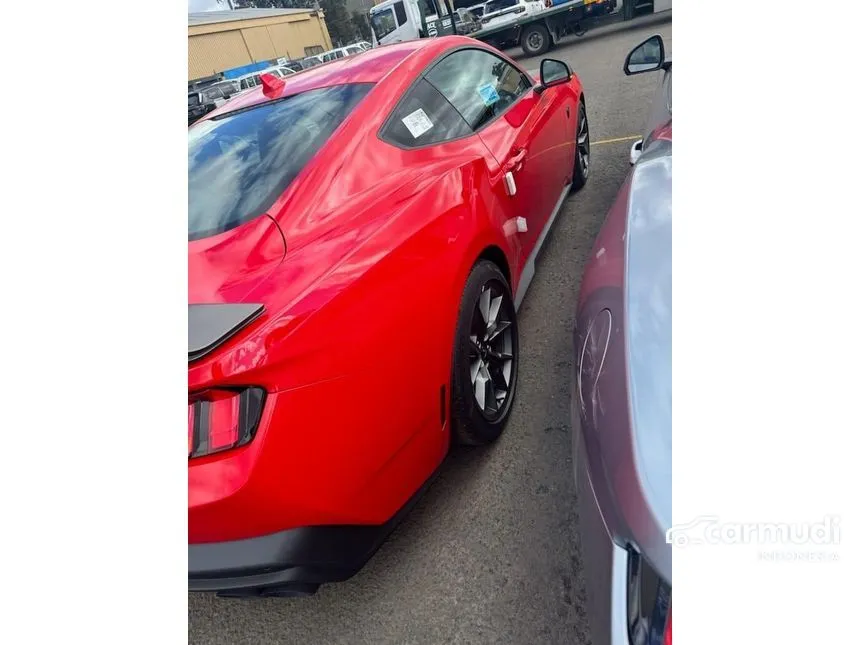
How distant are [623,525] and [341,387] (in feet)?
2.46

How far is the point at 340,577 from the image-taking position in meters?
1.45

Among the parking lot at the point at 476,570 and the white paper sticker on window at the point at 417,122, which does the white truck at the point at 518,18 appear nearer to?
the white paper sticker on window at the point at 417,122

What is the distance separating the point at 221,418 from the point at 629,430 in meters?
0.94

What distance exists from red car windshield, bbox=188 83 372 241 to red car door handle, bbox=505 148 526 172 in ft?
2.43

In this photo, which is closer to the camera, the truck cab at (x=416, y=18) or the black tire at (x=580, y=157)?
the black tire at (x=580, y=157)

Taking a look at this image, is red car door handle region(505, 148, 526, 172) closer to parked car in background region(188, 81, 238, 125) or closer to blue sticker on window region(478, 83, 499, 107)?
blue sticker on window region(478, 83, 499, 107)

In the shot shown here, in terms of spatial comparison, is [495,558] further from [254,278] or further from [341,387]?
[254,278]

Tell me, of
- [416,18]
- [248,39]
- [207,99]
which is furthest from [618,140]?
[248,39]

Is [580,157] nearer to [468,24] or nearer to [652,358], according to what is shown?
[652,358]

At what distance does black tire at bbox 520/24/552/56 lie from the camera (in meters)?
14.2

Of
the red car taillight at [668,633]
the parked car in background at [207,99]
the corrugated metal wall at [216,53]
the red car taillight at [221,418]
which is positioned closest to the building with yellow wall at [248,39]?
the corrugated metal wall at [216,53]

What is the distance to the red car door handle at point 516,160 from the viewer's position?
8.17 ft

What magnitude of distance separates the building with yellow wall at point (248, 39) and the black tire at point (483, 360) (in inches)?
1323

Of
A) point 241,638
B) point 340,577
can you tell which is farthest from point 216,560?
point 241,638
